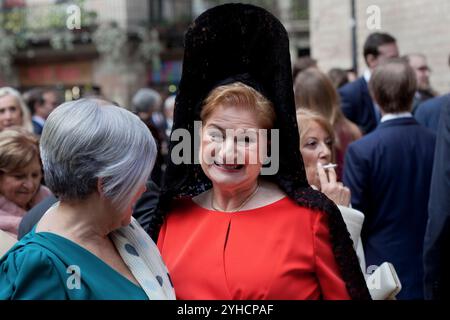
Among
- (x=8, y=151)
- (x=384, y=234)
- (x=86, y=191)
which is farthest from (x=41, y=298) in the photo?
(x=384, y=234)

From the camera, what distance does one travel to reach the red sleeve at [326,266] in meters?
2.14

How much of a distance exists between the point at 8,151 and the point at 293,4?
58.3ft

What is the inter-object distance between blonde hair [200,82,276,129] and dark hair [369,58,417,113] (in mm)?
1909

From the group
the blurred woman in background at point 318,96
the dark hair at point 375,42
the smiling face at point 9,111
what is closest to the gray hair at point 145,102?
the smiling face at point 9,111

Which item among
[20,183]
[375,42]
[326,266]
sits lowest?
[326,266]

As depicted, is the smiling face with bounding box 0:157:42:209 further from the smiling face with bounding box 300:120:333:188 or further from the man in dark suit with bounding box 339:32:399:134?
the man in dark suit with bounding box 339:32:399:134

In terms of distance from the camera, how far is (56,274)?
5.93ft

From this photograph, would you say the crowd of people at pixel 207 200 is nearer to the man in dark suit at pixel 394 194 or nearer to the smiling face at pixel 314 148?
the smiling face at pixel 314 148

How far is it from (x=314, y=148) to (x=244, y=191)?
919 millimetres

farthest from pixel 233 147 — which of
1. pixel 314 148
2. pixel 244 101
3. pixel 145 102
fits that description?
pixel 145 102

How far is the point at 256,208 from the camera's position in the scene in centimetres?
229

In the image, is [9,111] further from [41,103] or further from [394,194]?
[394,194]

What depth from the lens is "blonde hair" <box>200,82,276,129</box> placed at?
2.25 meters
